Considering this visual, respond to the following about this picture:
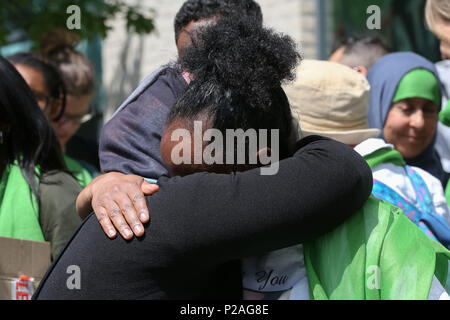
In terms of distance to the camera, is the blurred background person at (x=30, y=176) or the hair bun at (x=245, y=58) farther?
the blurred background person at (x=30, y=176)

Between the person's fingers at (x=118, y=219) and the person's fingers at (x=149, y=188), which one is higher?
the person's fingers at (x=149, y=188)

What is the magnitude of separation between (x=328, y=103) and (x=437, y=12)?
91cm

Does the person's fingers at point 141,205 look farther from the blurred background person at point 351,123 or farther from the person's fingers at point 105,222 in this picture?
the blurred background person at point 351,123

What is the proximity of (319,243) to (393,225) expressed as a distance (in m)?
0.18

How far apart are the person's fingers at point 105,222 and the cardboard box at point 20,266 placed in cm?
77

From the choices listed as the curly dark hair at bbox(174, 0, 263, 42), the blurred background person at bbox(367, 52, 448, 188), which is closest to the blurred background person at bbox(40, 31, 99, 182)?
the curly dark hair at bbox(174, 0, 263, 42)

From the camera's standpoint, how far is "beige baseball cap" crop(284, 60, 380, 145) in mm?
2467

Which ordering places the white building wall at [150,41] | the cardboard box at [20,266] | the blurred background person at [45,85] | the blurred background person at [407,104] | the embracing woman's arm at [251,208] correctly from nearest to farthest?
1. the embracing woman's arm at [251,208]
2. the cardboard box at [20,266]
3. the blurred background person at [407,104]
4. the blurred background person at [45,85]
5. the white building wall at [150,41]

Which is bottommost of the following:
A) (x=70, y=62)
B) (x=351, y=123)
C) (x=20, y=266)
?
(x=20, y=266)

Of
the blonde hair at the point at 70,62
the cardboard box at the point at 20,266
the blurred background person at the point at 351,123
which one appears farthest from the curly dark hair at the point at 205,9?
the blonde hair at the point at 70,62

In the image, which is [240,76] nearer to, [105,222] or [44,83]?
[105,222]

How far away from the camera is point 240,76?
5.54 feet

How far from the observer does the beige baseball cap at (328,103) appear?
2.47m

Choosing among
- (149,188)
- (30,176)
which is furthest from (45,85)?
(149,188)
